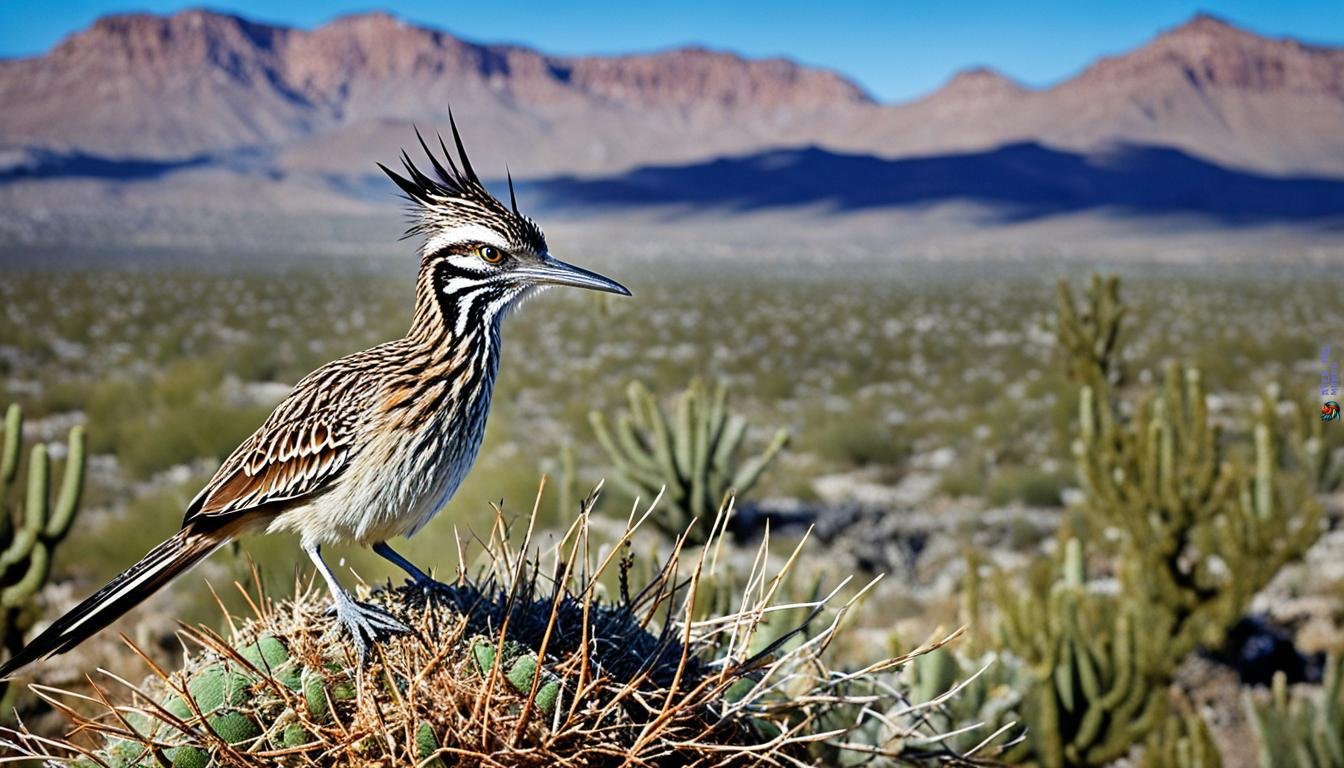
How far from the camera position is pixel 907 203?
6378 inches

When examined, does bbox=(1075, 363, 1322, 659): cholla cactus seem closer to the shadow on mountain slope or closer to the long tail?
the long tail

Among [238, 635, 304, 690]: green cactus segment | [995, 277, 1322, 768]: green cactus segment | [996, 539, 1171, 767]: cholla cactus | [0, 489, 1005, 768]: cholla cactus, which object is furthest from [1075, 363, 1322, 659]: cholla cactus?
[238, 635, 304, 690]: green cactus segment

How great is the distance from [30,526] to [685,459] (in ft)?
17.8

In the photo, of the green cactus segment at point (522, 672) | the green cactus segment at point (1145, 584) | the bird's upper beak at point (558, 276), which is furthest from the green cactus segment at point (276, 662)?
the green cactus segment at point (1145, 584)

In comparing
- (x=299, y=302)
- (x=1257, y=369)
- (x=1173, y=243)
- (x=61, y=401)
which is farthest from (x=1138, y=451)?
(x=1173, y=243)

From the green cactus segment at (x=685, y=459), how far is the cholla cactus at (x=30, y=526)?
14.6 ft

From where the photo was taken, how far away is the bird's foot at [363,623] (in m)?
2.00

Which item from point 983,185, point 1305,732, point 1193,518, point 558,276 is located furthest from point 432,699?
point 983,185

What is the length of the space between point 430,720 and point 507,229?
1041 mm

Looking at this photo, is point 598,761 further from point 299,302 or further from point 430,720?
point 299,302

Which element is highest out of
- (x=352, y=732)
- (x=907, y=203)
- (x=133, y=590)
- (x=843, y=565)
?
(x=907, y=203)

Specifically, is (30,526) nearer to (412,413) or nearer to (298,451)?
(298,451)

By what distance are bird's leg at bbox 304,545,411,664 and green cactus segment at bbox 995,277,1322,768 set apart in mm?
4390

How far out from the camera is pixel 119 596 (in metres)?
1.99
